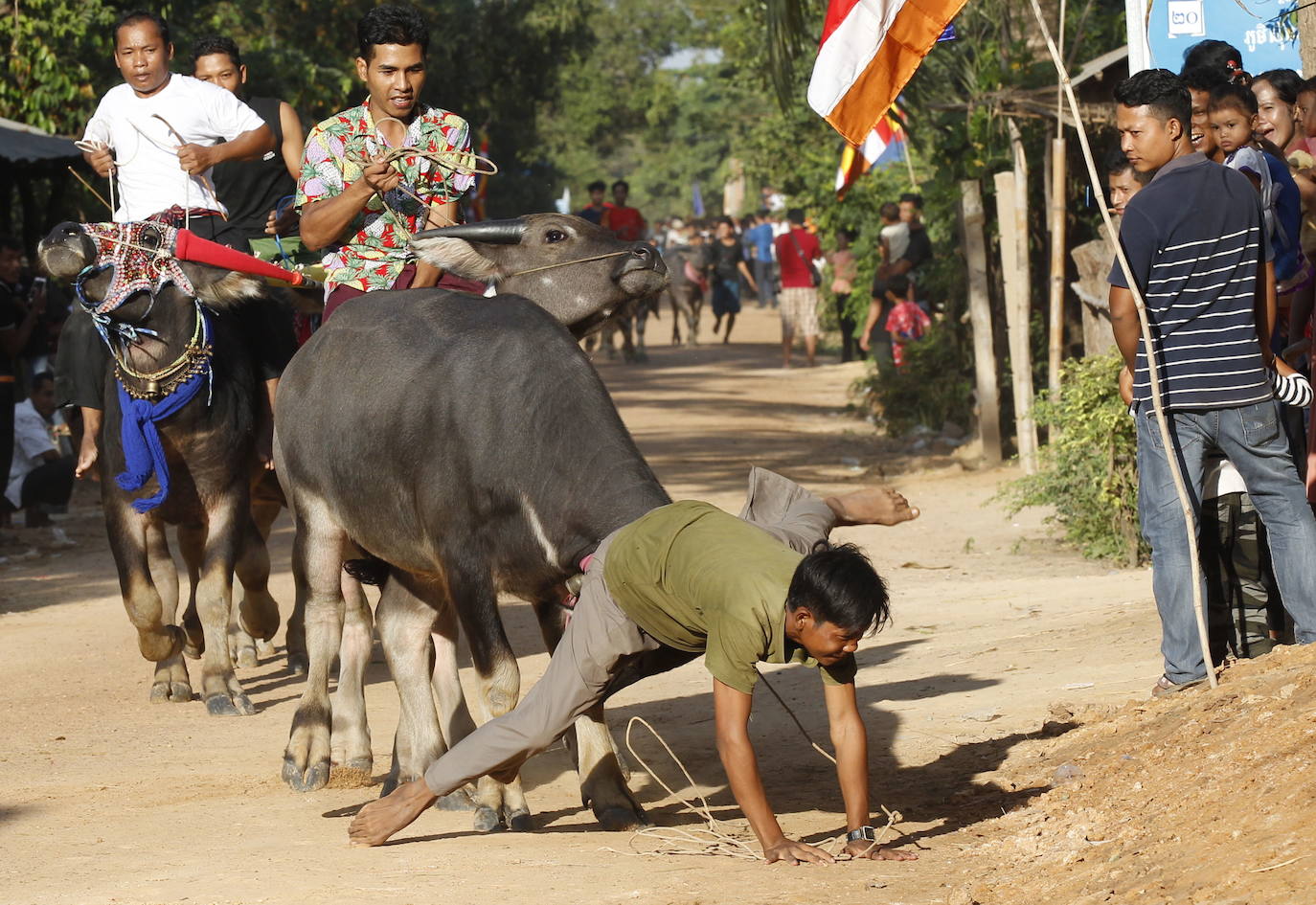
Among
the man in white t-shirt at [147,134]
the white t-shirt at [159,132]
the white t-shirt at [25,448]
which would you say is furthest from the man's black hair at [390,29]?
the white t-shirt at [25,448]

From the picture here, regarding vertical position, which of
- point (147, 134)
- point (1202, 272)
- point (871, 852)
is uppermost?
point (147, 134)

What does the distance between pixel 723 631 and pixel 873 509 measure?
0.74m

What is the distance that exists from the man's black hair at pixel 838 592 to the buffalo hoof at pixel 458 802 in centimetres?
198

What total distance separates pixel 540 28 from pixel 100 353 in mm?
25499

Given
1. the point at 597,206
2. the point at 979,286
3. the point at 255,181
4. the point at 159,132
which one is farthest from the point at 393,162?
the point at 597,206

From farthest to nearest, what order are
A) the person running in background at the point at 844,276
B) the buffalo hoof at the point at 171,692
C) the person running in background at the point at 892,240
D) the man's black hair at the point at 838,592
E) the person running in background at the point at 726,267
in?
the person running in background at the point at 726,267, the person running in background at the point at 844,276, the person running in background at the point at 892,240, the buffalo hoof at the point at 171,692, the man's black hair at the point at 838,592

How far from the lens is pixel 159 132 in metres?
7.98

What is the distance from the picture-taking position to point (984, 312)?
45.4 feet

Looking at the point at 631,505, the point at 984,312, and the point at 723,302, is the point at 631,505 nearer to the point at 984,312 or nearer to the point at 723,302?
the point at 984,312

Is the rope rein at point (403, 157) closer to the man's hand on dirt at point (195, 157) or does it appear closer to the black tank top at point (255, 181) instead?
the man's hand on dirt at point (195, 157)

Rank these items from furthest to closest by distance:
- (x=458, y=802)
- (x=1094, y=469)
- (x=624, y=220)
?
1. (x=624, y=220)
2. (x=1094, y=469)
3. (x=458, y=802)

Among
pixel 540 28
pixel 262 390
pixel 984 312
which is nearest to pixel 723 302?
pixel 540 28

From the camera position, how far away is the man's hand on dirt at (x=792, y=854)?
15.6 ft

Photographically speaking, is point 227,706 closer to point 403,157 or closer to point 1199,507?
point 403,157
